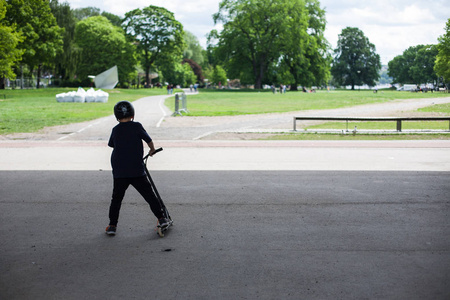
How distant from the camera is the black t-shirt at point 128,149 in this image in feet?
17.9

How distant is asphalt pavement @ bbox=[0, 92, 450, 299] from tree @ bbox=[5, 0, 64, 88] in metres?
51.2

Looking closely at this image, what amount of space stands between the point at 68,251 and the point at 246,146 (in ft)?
31.5

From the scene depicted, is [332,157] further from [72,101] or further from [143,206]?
[72,101]

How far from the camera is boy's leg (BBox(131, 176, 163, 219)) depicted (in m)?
5.53

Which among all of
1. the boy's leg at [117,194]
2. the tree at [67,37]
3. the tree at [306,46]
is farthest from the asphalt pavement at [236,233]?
the tree at [306,46]

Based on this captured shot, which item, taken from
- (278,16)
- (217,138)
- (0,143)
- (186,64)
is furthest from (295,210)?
(186,64)

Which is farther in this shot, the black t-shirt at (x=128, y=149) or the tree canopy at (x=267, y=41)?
the tree canopy at (x=267, y=41)

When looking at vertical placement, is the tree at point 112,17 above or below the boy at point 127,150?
above

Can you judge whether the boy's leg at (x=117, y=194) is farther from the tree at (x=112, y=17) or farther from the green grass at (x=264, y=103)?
the tree at (x=112, y=17)

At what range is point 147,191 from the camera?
558cm

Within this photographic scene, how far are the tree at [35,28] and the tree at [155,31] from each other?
24.4 m

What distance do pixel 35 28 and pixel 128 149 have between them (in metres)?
60.3

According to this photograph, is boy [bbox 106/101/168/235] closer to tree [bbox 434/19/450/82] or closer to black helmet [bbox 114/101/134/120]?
black helmet [bbox 114/101/134/120]

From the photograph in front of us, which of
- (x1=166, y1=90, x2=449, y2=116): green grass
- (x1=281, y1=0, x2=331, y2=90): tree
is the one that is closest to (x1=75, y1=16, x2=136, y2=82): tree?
(x1=281, y1=0, x2=331, y2=90): tree
